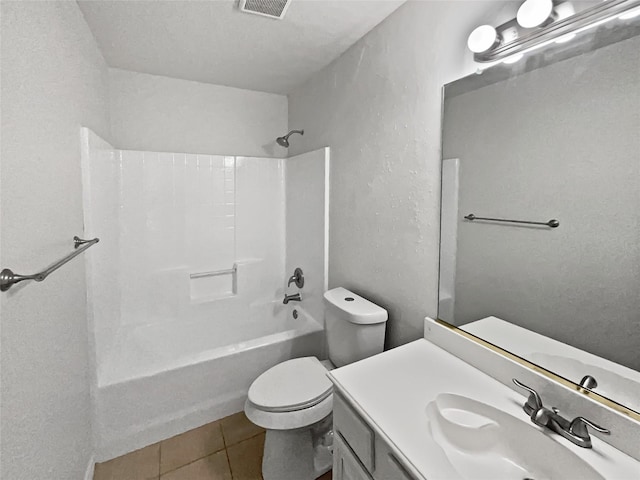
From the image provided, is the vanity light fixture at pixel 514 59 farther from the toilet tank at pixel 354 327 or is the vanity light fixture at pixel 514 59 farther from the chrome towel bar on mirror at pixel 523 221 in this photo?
the toilet tank at pixel 354 327

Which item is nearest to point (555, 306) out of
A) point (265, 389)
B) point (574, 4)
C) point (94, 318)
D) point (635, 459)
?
point (635, 459)

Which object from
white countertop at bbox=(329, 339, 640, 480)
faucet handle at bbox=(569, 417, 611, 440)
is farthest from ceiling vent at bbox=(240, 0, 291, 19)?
faucet handle at bbox=(569, 417, 611, 440)

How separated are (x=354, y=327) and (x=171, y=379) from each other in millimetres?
1114

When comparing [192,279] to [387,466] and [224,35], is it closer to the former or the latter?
[224,35]

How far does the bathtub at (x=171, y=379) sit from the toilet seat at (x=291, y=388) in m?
0.36

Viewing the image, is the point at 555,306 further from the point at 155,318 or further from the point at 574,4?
the point at 155,318

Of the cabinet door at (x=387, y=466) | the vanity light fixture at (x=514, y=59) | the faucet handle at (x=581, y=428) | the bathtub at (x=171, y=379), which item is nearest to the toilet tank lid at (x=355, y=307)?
the bathtub at (x=171, y=379)

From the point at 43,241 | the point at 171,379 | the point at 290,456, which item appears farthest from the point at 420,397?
the point at 171,379

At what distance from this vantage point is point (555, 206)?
0.93 m

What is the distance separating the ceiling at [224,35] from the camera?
1.48 meters

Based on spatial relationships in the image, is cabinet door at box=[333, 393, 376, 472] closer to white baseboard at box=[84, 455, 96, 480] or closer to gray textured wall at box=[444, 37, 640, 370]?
gray textured wall at box=[444, 37, 640, 370]

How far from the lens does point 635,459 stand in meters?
0.72

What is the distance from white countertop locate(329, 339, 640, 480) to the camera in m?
0.71

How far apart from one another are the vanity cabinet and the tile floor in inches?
27.8
